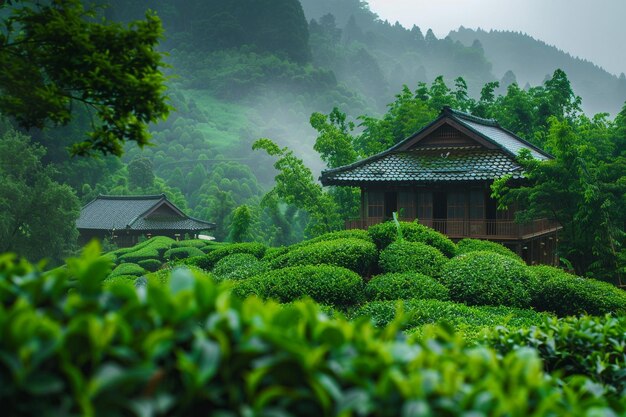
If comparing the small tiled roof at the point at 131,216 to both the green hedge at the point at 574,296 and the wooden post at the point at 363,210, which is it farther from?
the green hedge at the point at 574,296

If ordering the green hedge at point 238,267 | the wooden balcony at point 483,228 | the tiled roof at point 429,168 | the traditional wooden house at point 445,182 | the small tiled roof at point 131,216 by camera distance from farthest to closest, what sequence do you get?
1. the small tiled roof at point 131,216
2. the traditional wooden house at point 445,182
3. the wooden balcony at point 483,228
4. the tiled roof at point 429,168
5. the green hedge at point 238,267

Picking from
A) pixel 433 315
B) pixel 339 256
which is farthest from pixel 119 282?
pixel 339 256

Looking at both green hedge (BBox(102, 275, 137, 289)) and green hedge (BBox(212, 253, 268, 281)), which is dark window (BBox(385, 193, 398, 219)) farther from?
green hedge (BBox(102, 275, 137, 289))

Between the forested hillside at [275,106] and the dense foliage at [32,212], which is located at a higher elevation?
the forested hillside at [275,106]

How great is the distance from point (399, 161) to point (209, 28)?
109616mm

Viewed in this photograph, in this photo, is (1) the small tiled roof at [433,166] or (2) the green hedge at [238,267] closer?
(2) the green hedge at [238,267]

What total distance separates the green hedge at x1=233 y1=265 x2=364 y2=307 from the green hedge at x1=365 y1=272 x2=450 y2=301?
316 millimetres

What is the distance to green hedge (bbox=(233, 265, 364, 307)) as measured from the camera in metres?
11.4

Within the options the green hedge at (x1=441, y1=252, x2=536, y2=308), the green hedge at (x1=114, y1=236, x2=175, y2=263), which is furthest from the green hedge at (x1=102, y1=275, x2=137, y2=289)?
the green hedge at (x1=114, y1=236, x2=175, y2=263)

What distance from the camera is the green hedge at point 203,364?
67.8 inches

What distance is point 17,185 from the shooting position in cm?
3244

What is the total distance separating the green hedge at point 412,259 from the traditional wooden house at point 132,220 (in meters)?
34.4

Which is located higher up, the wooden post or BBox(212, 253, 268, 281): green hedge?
the wooden post

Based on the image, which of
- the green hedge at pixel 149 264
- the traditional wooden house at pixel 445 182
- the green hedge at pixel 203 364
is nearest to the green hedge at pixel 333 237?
the traditional wooden house at pixel 445 182
